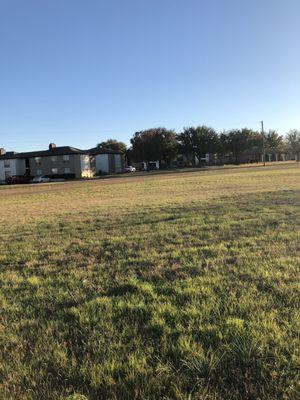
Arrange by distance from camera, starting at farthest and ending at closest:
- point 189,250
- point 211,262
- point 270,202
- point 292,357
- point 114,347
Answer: point 270,202 < point 189,250 < point 211,262 < point 114,347 < point 292,357

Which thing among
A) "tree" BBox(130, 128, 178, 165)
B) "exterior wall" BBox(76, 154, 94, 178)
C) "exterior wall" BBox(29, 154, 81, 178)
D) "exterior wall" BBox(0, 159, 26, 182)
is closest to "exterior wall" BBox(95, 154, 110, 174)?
"exterior wall" BBox(76, 154, 94, 178)

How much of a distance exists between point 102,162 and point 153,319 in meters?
105

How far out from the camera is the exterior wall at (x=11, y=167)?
10025cm

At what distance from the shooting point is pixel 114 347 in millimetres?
3938

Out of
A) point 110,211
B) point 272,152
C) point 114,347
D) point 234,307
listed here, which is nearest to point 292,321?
point 234,307

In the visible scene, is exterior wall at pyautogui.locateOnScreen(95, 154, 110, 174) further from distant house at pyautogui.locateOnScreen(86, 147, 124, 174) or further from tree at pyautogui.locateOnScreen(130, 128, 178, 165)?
tree at pyautogui.locateOnScreen(130, 128, 178, 165)

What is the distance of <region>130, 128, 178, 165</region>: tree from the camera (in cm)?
10856

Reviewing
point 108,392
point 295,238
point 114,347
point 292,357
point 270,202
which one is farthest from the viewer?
point 270,202

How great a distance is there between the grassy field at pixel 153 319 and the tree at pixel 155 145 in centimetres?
10021

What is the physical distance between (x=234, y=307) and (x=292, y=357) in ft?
3.87

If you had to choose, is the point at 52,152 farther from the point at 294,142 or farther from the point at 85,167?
the point at 294,142

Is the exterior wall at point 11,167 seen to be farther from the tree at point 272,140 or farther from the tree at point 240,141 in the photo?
the tree at point 272,140

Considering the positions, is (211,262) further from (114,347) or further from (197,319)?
(114,347)

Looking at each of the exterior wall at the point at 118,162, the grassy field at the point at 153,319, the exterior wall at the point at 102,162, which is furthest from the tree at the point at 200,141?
the grassy field at the point at 153,319
